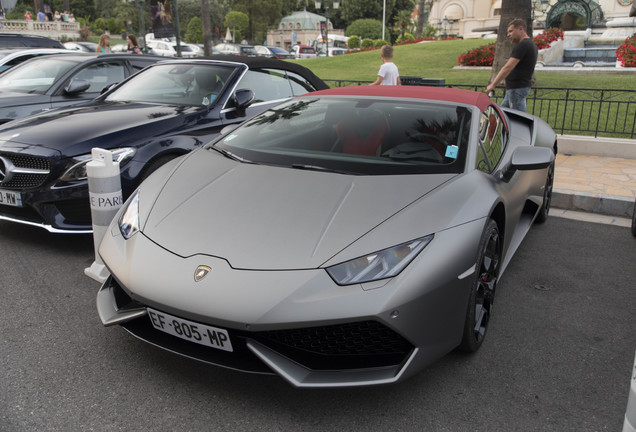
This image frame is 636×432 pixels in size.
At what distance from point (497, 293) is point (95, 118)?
3.58 m

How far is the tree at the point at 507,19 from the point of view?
41.9 feet

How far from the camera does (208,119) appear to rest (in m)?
5.18

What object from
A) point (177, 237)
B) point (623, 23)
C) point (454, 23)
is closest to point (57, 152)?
point (177, 237)

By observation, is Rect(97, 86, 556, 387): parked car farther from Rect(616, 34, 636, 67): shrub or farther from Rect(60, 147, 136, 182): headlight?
Rect(616, 34, 636, 67): shrub

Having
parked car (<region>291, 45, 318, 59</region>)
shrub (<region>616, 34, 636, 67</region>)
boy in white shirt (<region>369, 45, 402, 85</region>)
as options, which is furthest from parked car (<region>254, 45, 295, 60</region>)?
boy in white shirt (<region>369, 45, 402, 85</region>)

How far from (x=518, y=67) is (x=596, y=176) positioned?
6.06 ft

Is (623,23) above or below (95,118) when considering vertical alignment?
above

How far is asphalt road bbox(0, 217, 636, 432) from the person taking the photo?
2.38m

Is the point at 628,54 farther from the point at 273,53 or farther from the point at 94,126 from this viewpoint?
the point at 273,53

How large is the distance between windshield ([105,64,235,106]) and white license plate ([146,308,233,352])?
3349 mm

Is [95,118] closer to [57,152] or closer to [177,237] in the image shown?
[57,152]

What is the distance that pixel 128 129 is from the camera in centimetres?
455

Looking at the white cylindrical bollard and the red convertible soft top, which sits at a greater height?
the red convertible soft top

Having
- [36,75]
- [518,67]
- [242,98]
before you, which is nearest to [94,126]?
[242,98]
